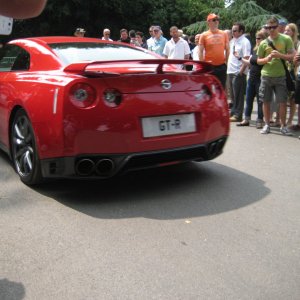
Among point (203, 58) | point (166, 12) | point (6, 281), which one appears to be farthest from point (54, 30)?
point (6, 281)

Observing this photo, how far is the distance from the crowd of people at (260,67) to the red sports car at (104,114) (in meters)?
3.09

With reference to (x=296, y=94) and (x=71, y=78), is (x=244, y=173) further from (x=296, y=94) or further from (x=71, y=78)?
(x=296, y=94)

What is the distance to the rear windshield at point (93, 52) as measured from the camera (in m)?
4.41

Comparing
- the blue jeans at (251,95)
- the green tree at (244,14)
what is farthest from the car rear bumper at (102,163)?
the green tree at (244,14)

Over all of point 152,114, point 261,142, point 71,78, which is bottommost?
point 261,142

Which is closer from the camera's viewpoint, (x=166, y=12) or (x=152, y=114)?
(x=152, y=114)

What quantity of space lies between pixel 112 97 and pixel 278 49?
4.24m

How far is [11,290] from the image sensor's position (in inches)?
102

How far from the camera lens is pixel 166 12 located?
1097 inches

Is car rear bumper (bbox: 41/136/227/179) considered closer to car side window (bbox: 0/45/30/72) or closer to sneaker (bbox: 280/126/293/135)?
car side window (bbox: 0/45/30/72)

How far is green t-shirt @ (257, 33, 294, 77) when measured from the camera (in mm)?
7234

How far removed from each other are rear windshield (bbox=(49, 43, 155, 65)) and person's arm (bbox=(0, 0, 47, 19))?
2123mm

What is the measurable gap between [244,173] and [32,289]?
2.90m

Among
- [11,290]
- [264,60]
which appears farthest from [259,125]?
[11,290]
